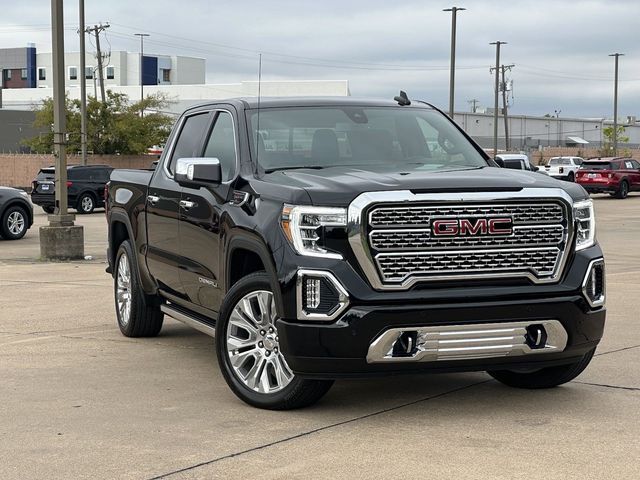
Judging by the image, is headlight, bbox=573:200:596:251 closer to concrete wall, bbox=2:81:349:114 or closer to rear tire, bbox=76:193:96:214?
rear tire, bbox=76:193:96:214

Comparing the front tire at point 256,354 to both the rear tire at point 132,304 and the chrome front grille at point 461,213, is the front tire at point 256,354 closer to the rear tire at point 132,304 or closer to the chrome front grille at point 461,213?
the chrome front grille at point 461,213

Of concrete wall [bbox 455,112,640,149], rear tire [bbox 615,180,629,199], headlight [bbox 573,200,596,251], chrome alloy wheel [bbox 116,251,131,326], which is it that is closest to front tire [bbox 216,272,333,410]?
headlight [bbox 573,200,596,251]

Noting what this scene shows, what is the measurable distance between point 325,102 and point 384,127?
472mm

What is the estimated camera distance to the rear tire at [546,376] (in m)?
6.98

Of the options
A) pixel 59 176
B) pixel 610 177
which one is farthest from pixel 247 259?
pixel 610 177

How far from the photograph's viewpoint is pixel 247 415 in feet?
21.3

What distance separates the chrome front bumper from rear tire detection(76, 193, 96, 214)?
29.5 m

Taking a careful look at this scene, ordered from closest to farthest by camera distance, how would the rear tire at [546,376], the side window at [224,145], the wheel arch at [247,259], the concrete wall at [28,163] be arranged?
the wheel arch at [247,259], the rear tire at [546,376], the side window at [224,145], the concrete wall at [28,163]

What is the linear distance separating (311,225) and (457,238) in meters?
0.82

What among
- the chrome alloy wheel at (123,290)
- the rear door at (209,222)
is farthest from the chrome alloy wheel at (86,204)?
the rear door at (209,222)

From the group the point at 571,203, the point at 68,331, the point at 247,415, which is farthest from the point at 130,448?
the point at 68,331

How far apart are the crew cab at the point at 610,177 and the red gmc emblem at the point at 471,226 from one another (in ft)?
130

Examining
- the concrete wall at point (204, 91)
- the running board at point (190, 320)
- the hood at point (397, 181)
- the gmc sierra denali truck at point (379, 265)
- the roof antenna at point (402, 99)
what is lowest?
the running board at point (190, 320)

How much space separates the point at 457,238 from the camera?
6.20 meters
